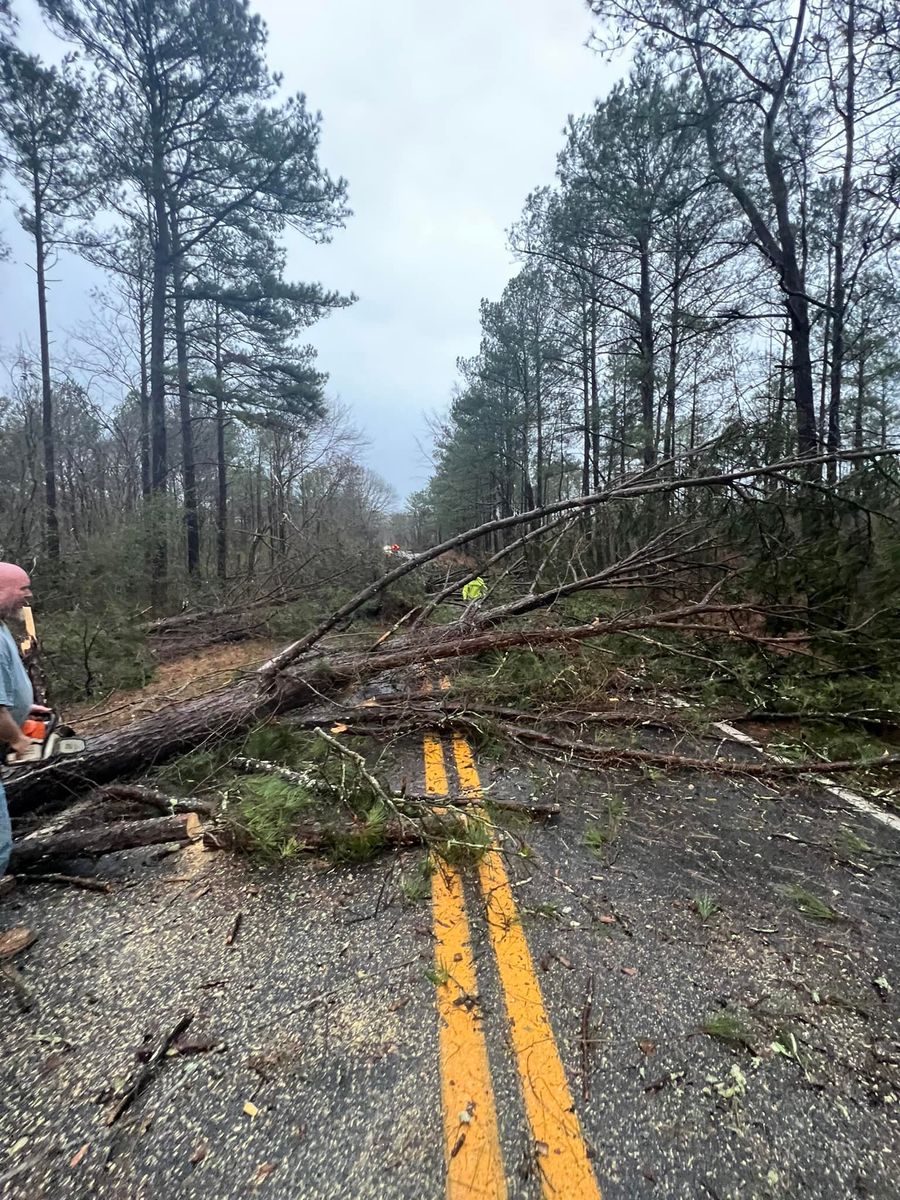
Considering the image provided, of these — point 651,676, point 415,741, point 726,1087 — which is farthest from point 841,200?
point 726,1087

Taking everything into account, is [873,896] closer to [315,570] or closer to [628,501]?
[628,501]

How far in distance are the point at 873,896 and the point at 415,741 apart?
295cm

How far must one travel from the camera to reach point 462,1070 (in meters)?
1.68

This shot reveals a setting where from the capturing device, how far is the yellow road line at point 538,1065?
1.42 meters

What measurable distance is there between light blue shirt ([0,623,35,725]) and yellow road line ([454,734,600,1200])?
7.80ft

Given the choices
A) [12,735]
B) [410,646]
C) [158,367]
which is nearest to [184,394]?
[158,367]

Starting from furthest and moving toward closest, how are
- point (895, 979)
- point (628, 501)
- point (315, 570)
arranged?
point (315, 570) < point (628, 501) < point (895, 979)

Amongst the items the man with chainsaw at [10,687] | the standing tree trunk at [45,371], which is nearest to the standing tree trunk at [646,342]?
the man with chainsaw at [10,687]

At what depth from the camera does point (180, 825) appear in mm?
2832

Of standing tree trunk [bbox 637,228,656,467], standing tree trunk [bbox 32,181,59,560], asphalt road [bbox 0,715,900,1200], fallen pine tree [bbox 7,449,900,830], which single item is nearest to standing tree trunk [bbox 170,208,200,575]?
standing tree trunk [bbox 32,181,59,560]

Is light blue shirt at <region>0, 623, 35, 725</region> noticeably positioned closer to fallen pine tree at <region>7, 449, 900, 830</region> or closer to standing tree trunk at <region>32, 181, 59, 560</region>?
fallen pine tree at <region>7, 449, 900, 830</region>

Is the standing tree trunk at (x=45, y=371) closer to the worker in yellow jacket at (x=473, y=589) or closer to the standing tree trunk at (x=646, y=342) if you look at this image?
the worker in yellow jacket at (x=473, y=589)

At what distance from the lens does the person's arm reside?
8.25ft

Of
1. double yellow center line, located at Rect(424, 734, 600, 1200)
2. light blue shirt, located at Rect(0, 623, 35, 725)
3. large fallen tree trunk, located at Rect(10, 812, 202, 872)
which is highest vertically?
light blue shirt, located at Rect(0, 623, 35, 725)
